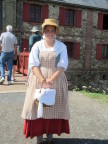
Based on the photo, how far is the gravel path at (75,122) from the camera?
14.2 ft

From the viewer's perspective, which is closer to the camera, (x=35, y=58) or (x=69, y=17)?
(x=35, y=58)

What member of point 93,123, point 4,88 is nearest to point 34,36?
point 4,88

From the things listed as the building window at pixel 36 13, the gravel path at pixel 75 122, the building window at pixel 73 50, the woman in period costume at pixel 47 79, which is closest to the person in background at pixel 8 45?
the gravel path at pixel 75 122

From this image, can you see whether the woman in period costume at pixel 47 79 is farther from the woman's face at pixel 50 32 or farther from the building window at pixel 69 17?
the building window at pixel 69 17

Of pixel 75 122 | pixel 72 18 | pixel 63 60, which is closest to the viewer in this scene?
pixel 63 60

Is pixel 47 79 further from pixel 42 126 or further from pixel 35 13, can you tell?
pixel 35 13

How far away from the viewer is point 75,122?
526 cm

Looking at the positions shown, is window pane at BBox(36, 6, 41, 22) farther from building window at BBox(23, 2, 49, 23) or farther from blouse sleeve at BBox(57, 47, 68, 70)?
blouse sleeve at BBox(57, 47, 68, 70)

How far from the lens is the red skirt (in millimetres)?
3803

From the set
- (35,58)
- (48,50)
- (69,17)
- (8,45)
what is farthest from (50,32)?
(69,17)

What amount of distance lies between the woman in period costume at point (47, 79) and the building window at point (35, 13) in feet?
56.3

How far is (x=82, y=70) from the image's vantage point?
23109mm

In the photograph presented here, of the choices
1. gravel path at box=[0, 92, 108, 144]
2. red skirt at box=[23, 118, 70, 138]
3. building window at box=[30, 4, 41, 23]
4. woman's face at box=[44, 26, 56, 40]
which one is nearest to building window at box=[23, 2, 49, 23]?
building window at box=[30, 4, 41, 23]

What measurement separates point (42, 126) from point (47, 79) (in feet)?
2.37
